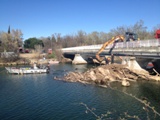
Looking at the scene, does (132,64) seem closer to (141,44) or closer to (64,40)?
(141,44)

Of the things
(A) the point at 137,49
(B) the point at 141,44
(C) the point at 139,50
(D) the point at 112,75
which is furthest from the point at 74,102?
(B) the point at 141,44

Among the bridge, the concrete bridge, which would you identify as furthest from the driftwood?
the bridge

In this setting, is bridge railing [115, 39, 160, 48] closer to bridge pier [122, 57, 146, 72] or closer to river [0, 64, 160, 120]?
bridge pier [122, 57, 146, 72]

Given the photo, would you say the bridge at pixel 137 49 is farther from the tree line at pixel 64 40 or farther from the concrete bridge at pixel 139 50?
the tree line at pixel 64 40

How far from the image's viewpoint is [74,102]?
2983 centimetres

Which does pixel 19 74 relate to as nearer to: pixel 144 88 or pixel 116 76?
pixel 116 76

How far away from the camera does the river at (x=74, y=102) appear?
2439 centimetres

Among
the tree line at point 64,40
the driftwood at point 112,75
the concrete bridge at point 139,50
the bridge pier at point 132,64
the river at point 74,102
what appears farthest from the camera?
the tree line at point 64,40

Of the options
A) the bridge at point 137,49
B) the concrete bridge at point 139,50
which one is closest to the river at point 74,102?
the concrete bridge at point 139,50

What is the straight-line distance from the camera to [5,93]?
119 ft

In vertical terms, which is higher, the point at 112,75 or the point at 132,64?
the point at 132,64

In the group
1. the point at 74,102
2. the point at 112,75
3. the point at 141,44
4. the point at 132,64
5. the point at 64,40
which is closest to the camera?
the point at 74,102

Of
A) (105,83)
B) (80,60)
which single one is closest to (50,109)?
(105,83)

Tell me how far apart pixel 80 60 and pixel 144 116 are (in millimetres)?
76196
